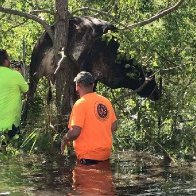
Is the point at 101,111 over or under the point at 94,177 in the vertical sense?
over

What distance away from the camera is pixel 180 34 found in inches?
424

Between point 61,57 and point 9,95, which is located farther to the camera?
point 61,57

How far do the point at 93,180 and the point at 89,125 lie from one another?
73cm

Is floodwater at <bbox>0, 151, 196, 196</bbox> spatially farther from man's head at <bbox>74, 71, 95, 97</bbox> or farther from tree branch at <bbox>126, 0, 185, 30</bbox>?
tree branch at <bbox>126, 0, 185, 30</bbox>

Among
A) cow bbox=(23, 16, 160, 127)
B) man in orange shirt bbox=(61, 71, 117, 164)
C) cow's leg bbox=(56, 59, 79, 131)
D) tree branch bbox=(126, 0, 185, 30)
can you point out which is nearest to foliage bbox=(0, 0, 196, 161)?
tree branch bbox=(126, 0, 185, 30)

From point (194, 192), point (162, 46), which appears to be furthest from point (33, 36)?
point (194, 192)

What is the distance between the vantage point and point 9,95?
361 inches

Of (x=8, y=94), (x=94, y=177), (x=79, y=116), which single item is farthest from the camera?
(x=8, y=94)

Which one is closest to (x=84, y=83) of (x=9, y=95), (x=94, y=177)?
(x=94, y=177)

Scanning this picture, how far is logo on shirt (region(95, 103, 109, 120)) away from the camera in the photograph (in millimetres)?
7215

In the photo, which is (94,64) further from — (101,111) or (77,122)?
(77,122)

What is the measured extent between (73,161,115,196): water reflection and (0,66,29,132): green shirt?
1.98 m

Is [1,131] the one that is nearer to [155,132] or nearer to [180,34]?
[155,132]

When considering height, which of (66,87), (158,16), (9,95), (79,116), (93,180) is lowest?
(93,180)
